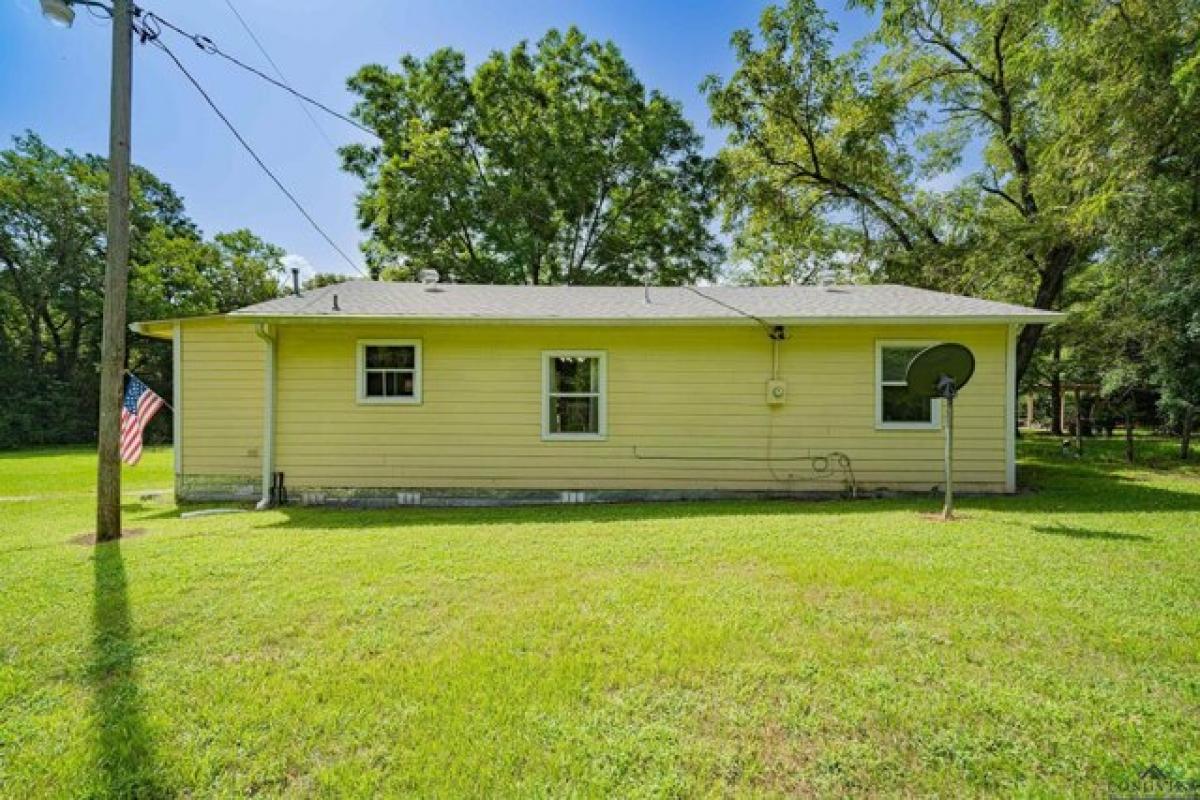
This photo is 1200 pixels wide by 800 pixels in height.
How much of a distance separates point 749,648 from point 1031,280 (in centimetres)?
1420

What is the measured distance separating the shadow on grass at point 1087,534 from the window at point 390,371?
7.96 meters

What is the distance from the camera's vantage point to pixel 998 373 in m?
7.83

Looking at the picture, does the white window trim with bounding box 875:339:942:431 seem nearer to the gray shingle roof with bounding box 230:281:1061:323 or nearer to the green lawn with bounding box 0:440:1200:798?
the gray shingle roof with bounding box 230:281:1061:323

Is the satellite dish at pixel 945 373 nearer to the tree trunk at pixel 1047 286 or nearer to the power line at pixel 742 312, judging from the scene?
the power line at pixel 742 312

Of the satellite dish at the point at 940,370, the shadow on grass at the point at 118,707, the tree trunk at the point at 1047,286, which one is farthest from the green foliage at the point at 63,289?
the tree trunk at the point at 1047,286

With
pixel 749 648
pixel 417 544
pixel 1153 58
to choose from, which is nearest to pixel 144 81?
pixel 417 544

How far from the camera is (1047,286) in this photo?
12055 millimetres

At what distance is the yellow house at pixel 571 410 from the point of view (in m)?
7.91

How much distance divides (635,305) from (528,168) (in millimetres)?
13454

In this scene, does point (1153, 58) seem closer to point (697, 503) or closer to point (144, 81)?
point (697, 503)

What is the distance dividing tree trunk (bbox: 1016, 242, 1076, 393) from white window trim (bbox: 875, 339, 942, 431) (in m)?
5.63

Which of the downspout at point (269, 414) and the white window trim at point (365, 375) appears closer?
the downspout at point (269, 414)

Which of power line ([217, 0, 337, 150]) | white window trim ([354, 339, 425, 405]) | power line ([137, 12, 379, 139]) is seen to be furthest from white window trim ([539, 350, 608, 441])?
power line ([217, 0, 337, 150])

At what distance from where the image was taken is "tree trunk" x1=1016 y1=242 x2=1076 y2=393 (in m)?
11.7
